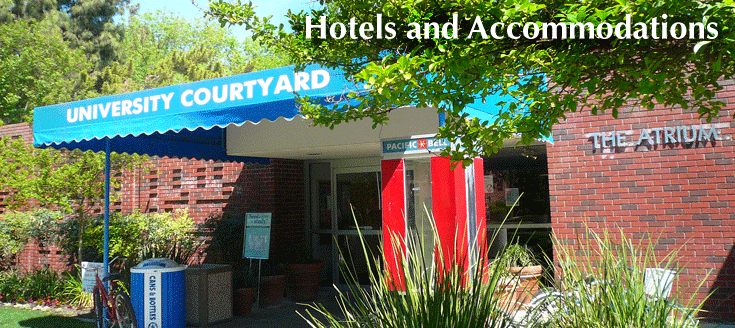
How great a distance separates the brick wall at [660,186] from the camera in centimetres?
763

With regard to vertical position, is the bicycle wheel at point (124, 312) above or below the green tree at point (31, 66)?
below

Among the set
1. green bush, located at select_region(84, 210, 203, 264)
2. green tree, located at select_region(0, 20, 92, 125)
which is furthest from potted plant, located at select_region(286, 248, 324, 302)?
green tree, located at select_region(0, 20, 92, 125)

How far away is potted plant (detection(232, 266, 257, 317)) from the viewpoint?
8.77m

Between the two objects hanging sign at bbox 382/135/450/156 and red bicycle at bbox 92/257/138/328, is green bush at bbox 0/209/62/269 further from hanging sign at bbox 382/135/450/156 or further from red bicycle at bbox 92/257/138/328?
hanging sign at bbox 382/135/450/156

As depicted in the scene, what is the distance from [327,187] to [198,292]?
399 cm

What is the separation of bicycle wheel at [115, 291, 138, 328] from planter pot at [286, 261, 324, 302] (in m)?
3.28

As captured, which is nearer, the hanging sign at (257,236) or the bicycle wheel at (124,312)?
the bicycle wheel at (124,312)

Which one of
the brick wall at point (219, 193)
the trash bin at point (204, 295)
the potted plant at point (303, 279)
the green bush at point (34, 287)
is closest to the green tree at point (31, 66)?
the brick wall at point (219, 193)

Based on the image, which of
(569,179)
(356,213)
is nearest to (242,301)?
(356,213)

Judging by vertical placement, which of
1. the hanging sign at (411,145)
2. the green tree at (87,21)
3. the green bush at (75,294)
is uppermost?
the green tree at (87,21)

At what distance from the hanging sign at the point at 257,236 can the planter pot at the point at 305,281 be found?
0.85 m

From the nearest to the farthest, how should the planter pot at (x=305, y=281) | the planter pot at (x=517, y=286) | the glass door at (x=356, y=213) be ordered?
the planter pot at (x=517, y=286) < the planter pot at (x=305, y=281) < the glass door at (x=356, y=213)

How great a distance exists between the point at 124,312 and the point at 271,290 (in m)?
2.75

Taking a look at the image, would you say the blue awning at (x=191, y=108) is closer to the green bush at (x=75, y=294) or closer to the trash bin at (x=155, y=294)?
the trash bin at (x=155, y=294)
